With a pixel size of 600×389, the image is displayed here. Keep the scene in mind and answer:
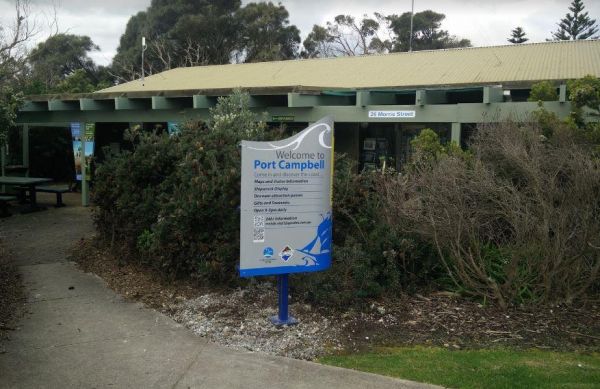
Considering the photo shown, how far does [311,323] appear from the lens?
19.9 ft

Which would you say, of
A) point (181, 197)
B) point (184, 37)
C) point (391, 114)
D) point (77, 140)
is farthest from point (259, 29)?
point (181, 197)

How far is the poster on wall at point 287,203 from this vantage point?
18.4ft

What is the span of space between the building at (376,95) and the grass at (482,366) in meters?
6.08

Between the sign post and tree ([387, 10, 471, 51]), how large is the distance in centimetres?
4858

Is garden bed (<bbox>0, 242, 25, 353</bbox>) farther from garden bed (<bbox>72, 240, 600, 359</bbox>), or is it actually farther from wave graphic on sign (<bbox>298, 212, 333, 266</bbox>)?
wave graphic on sign (<bbox>298, 212, 333, 266</bbox>)

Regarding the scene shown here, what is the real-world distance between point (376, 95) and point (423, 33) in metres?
44.9

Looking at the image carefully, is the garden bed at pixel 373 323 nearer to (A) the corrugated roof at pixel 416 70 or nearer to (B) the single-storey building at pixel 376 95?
(B) the single-storey building at pixel 376 95

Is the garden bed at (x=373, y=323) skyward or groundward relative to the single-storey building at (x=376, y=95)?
groundward

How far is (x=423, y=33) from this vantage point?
5697cm

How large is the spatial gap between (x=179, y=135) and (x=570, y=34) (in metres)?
52.4

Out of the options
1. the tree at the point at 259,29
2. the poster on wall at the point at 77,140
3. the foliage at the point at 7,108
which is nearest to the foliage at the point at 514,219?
the foliage at the point at 7,108

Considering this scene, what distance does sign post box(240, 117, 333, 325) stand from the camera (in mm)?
5609

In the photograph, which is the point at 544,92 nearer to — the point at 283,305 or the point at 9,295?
the point at 283,305

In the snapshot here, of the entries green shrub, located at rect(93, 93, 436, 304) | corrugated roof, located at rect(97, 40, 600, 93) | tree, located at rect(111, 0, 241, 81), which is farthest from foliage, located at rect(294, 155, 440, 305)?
tree, located at rect(111, 0, 241, 81)
